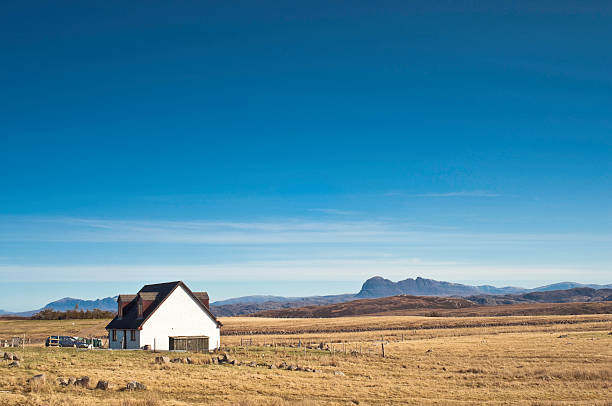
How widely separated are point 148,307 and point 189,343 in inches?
220

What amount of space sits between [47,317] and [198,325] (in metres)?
95.1

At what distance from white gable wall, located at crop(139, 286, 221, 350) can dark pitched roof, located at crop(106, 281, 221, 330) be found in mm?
367

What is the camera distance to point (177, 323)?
60.1m

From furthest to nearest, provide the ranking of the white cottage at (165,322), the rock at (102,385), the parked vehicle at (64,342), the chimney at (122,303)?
the chimney at (122,303) → the parked vehicle at (64,342) → the white cottage at (165,322) → the rock at (102,385)

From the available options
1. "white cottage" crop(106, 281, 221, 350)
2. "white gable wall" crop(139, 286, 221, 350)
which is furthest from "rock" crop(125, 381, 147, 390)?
"white gable wall" crop(139, 286, 221, 350)

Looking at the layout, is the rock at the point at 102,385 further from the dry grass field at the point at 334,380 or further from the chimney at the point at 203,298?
the chimney at the point at 203,298

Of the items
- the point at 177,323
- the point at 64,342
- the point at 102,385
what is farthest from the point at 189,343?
the point at 102,385

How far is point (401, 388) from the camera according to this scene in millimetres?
34250

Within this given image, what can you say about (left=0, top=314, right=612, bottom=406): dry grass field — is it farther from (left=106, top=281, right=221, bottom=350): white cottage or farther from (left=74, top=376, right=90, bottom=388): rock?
(left=106, top=281, right=221, bottom=350): white cottage

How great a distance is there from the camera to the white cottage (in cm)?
5822

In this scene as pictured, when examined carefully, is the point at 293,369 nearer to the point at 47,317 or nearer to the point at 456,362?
the point at 456,362

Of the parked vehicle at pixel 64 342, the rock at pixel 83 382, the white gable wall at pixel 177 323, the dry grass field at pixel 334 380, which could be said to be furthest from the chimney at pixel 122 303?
the rock at pixel 83 382

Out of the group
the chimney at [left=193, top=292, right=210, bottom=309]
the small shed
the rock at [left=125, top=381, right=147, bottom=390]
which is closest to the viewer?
the rock at [left=125, top=381, right=147, bottom=390]

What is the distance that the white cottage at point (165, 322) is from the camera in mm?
58219
